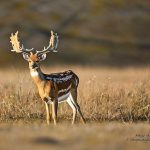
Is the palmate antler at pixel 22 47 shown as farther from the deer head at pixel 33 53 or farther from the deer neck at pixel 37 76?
the deer neck at pixel 37 76

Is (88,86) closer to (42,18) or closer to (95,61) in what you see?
(95,61)

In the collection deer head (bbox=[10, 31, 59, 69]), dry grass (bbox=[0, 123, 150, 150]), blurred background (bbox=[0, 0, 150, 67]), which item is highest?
blurred background (bbox=[0, 0, 150, 67])

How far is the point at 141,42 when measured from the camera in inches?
3698

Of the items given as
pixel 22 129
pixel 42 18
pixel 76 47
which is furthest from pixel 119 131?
pixel 42 18

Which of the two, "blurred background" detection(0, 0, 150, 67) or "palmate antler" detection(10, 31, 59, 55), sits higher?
"blurred background" detection(0, 0, 150, 67)

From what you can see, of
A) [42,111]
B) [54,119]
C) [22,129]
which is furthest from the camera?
[42,111]

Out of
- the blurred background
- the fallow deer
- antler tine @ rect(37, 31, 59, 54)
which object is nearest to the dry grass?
the fallow deer

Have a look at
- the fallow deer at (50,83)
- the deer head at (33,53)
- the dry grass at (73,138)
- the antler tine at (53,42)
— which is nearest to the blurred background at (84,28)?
the antler tine at (53,42)

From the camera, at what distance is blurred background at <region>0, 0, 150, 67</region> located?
8563cm

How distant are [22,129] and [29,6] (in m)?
85.4

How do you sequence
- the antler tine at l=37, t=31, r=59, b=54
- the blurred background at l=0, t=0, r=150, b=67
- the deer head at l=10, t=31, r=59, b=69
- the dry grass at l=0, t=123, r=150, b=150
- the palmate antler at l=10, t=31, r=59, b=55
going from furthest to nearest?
the blurred background at l=0, t=0, r=150, b=67 → the antler tine at l=37, t=31, r=59, b=54 → the palmate antler at l=10, t=31, r=59, b=55 → the deer head at l=10, t=31, r=59, b=69 → the dry grass at l=0, t=123, r=150, b=150

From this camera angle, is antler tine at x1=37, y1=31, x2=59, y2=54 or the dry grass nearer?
the dry grass

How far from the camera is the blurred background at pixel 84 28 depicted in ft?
281

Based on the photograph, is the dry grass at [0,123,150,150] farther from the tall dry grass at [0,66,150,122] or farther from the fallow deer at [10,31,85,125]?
the tall dry grass at [0,66,150,122]
